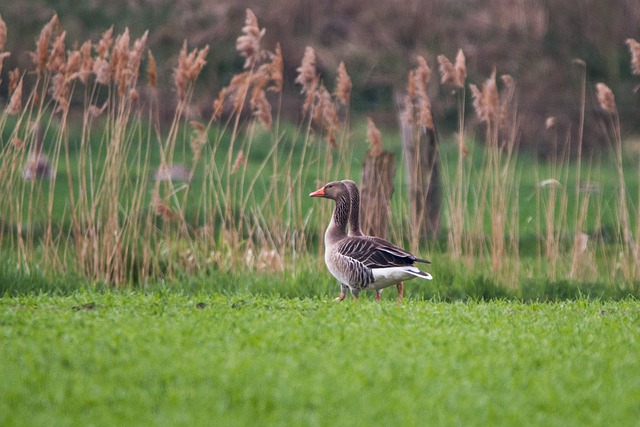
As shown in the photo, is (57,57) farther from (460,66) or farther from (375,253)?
(460,66)

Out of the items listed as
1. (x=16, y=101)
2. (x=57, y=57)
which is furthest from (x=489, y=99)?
(x=16, y=101)

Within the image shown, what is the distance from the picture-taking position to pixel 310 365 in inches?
194

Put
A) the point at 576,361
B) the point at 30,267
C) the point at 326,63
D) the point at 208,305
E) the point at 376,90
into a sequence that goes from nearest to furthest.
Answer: the point at 576,361
the point at 208,305
the point at 30,267
the point at 326,63
the point at 376,90

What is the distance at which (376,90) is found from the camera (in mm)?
14211

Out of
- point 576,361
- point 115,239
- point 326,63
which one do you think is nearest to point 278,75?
point 115,239

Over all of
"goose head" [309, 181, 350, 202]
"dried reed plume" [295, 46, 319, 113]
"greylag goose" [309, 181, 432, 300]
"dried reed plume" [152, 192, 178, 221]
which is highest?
"dried reed plume" [295, 46, 319, 113]

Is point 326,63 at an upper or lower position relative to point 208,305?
upper

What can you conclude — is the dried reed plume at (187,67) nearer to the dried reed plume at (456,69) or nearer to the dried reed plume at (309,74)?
the dried reed plume at (309,74)

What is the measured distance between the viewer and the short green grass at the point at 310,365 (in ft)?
13.7

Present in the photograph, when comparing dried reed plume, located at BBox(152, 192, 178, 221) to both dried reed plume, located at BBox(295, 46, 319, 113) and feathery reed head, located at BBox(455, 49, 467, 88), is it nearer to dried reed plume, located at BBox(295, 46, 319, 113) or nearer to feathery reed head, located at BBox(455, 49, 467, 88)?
dried reed plume, located at BBox(295, 46, 319, 113)

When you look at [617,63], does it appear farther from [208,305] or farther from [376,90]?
[208,305]

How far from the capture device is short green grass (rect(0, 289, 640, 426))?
419 cm

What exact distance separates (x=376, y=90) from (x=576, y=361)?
9.32 m

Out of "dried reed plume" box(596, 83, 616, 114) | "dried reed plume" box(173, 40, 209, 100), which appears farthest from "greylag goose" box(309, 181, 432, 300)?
"dried reed plume" box(596, 83, 616, 114)
